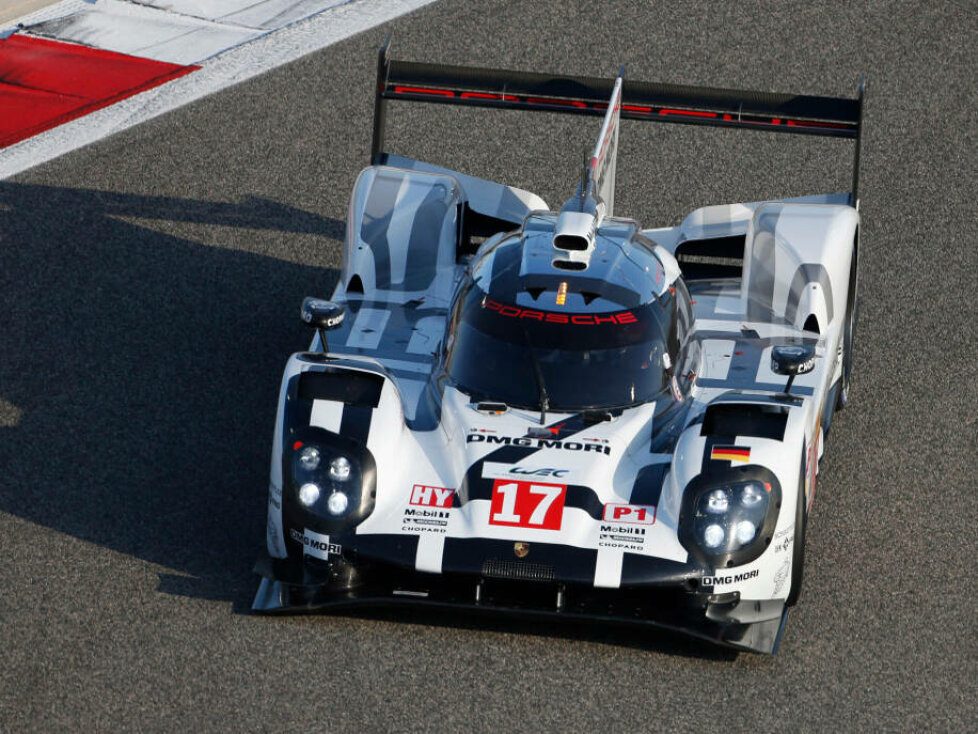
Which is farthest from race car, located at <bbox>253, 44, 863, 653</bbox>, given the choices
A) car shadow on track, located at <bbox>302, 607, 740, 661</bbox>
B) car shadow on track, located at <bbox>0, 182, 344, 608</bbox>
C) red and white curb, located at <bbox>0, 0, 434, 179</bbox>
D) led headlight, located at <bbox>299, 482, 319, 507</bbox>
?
red and white curb, located at <bbox>0, 0, 434, 179</bbox>

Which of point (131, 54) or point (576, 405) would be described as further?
point (131, 54)

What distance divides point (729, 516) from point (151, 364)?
3.98 metres

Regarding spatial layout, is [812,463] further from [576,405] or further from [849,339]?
[849,339]

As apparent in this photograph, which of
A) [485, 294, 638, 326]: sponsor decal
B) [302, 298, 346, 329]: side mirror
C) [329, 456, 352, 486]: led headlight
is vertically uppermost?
[485, 294, 638, 326]: sponsor decal

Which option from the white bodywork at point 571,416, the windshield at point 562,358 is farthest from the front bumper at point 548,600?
the windshield at point 562,358

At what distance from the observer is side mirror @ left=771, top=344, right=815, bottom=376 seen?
7383mm

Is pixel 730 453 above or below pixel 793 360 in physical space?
below

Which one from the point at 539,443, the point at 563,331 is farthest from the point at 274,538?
the point at 563,331

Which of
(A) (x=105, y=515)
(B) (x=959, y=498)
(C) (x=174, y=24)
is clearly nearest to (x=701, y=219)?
(B) (x=959, y=498)

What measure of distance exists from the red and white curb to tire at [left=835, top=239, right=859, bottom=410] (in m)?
5.80

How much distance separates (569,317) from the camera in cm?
763

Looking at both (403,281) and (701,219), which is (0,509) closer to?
(403,281)

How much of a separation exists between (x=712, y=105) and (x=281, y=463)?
12.1 ft

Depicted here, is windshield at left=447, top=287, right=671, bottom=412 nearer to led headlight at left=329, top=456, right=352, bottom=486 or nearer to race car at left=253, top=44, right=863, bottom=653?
race car at left=253, top=44, right=863, bottom=653
